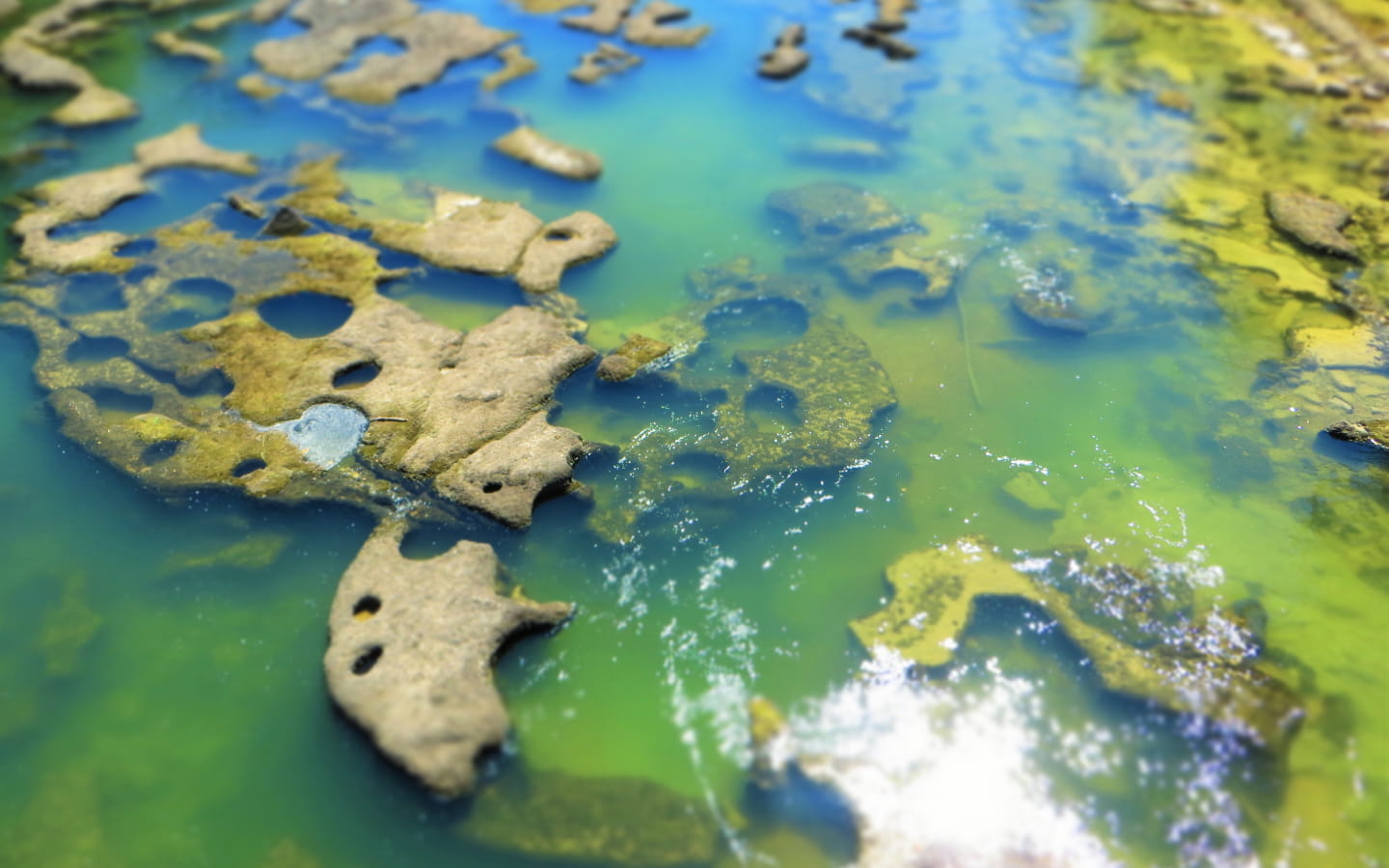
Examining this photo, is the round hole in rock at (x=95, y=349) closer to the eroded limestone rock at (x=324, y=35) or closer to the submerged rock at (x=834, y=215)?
the eroded limestone rock at (x=324, y=35)

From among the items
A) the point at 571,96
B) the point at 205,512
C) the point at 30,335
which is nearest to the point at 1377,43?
the point at 571,96

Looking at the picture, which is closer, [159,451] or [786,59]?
[159,451]

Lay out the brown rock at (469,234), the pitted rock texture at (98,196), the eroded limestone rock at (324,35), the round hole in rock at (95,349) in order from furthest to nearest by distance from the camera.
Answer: the eroded limestone rock at (324,35)
the pitted rock texture at (98,196)
the brown rock at (469,234)
the round hole in rock at (95,349)

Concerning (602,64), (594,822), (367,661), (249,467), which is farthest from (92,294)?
(594,822)

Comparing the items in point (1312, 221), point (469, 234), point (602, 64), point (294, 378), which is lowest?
point (294, 378)

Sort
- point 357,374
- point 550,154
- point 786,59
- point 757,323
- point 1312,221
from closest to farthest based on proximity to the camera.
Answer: point 357,374, point 757,323, point 1312,221, point 550,154, point 786,59

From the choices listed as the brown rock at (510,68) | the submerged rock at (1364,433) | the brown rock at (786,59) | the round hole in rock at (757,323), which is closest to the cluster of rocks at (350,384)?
the round hole in rock at (757,323)

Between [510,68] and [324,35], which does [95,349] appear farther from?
[324,35]
